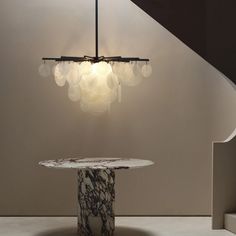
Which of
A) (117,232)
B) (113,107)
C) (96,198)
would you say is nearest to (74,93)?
(113,107)

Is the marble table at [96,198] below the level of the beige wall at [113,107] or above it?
below

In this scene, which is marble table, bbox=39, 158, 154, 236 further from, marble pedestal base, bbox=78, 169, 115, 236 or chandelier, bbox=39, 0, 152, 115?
chandelier, bbox=39, 0, 152, 115

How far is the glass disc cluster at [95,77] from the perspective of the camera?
4.96 metres

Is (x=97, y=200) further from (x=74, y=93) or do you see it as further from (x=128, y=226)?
(x=74, y=93)

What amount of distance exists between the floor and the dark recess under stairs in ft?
4.89

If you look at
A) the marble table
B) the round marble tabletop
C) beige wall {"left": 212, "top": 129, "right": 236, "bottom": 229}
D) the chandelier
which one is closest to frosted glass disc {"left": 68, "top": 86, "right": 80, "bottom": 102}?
the chandelier

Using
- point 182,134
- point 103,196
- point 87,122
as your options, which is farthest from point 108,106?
point 103,196

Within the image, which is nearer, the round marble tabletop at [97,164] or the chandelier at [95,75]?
the round marble tabletop at [97,164]

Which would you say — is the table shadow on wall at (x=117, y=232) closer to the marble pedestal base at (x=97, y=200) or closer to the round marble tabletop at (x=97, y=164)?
the marble pedestal base at (x=97, y=200)

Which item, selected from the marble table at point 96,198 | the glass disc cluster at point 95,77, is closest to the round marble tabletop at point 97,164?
the marble table at point 96,198

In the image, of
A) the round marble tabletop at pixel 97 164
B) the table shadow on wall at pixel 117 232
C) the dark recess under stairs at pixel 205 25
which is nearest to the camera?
the round marble tabletop at pixel 97 164

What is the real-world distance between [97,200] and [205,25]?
1.99 metres

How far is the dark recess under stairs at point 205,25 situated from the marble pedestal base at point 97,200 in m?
1.49

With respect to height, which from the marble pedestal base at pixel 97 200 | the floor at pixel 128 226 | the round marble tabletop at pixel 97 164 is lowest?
the floor at pixel 128 226
